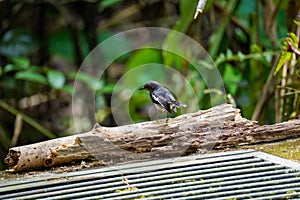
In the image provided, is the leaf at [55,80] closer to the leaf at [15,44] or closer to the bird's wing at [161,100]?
the leaf at [15,44]

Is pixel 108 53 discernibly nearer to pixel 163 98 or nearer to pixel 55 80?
pixel 55 80

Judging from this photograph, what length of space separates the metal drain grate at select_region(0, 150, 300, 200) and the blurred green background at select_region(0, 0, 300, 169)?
114cm

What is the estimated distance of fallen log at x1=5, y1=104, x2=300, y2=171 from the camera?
150 cm

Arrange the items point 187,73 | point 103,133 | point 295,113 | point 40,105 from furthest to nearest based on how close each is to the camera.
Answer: point 40,105
point 187,73
point 295,113
point 103,133

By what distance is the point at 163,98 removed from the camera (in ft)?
5.07

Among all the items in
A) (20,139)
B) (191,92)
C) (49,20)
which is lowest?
(20,139)

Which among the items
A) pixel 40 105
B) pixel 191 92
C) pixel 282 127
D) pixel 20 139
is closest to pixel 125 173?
pixel 282 127

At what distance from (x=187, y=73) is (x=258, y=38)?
1.15ft

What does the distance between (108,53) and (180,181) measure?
8.36 ft

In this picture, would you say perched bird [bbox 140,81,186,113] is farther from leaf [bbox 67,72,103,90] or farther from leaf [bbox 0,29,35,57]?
leaf [bbox 0,29,35,57]

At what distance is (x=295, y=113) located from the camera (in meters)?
2.26

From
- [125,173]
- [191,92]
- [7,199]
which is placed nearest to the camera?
[7,199]

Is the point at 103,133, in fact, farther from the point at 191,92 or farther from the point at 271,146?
the point at 191,92

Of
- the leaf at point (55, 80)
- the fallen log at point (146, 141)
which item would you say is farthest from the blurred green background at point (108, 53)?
the fallen log at point (146, 141)
